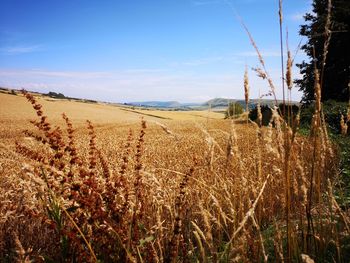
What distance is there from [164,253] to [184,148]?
864 centimetres

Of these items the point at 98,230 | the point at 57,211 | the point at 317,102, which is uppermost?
the point at 317,102

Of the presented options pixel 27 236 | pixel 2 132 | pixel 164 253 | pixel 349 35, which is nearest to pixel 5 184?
pixel 27 236

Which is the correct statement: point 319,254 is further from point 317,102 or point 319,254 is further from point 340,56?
point 340,56

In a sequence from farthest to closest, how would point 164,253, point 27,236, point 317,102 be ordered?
point 27,236
point 164,253
point 317,102

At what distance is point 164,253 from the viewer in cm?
340

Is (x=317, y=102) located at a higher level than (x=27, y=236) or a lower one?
higher

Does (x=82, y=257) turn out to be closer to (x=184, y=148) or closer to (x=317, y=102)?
(x=317, y=102)

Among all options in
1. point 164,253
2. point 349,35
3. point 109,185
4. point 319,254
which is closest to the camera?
point 319,254

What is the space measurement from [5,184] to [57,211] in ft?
17.5

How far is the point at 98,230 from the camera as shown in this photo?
2.46 metres

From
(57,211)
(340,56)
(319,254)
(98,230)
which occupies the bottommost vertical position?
(319,254)

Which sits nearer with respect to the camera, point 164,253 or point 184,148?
point 164,253

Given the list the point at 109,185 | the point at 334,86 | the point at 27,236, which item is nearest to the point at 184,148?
Answer: the point at 27,236

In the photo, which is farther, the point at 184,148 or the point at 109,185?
the point at 184,148
